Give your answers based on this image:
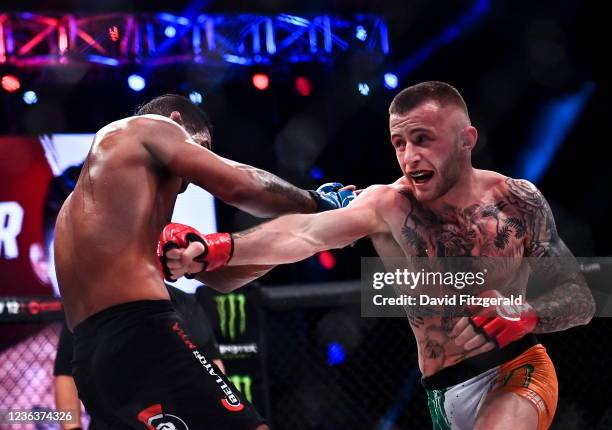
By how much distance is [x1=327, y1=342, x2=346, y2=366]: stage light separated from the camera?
4215 millimetres

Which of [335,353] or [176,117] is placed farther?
[335,353]

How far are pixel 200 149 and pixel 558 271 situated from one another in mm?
1132

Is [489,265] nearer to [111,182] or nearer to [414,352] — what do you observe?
[111,182]

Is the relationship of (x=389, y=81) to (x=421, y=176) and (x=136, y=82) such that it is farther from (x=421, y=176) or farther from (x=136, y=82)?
(x=421, y=176)

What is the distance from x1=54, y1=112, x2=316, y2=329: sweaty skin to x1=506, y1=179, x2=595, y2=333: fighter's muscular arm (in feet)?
3.11

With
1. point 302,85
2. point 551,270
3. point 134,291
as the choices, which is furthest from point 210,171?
point 302,85

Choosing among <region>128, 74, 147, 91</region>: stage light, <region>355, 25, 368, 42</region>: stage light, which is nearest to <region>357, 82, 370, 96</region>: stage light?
<region>355, 25, 368, 42</region>: stage light

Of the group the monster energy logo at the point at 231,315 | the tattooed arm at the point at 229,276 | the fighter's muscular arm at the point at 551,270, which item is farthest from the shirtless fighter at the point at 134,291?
the monster energy logo at the point at 231,315

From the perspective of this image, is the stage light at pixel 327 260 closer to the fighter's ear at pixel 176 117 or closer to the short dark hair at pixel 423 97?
the short dark hair at pixel 423 97

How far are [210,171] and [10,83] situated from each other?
9.35ft

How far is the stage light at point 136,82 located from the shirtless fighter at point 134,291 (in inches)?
106

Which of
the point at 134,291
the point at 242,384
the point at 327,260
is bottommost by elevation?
the point at 242,384

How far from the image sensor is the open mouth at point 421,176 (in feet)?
7.55

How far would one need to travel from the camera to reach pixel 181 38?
4594mm
